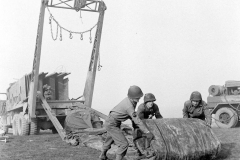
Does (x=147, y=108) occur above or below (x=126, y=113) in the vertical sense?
below

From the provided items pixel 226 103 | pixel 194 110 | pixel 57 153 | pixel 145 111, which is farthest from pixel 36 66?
pixel 226 103

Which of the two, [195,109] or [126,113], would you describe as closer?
[126,113]

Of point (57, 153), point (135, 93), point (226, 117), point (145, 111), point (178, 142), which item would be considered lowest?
point (226, 117)

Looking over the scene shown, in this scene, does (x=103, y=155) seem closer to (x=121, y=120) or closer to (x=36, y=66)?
(x=121, y=120)

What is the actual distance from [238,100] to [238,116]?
2.45 ft

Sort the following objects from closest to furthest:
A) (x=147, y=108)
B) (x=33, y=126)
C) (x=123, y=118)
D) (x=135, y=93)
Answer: (x=135, y=93)
(x=123, y=118)
(x=147, y=108)
(x=33, y=126)

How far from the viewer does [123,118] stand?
638 cm

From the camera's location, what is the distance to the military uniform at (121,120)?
611cm

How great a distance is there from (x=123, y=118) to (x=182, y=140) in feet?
4.28

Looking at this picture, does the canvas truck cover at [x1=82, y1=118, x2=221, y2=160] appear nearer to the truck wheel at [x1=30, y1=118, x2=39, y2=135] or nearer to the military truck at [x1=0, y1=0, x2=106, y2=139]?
the military truck at [x1=0, y1=0, x2=106, y2=139]

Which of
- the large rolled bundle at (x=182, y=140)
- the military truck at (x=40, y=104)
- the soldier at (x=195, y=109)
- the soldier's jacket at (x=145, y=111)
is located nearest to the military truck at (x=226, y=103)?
the military truck at (x=40, y=104)

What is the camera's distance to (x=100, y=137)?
9383mm

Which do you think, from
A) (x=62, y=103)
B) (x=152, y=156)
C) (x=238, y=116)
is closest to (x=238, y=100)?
(x=238, y=116)

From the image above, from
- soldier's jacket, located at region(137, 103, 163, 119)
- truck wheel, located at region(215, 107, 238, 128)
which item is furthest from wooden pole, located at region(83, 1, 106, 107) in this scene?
truck wheel, located at region(215, 107, 238, 128)
